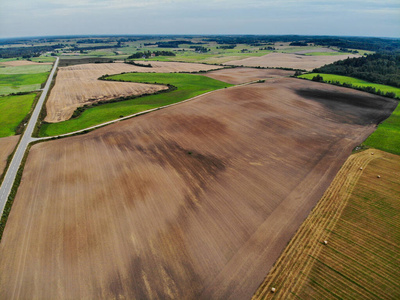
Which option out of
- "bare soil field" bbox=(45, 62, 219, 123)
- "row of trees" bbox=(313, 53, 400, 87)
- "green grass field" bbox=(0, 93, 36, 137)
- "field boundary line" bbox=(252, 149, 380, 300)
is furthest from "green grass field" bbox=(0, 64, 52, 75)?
"row of trees" bbox=(313, 53, 400, 87)

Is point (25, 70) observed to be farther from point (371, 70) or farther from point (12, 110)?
point (371, 70)

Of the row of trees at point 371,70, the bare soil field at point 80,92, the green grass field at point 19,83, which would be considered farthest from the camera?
the green grass field at point 19,83

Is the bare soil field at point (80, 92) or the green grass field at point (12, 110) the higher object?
the bare soil field at point (80, 92)

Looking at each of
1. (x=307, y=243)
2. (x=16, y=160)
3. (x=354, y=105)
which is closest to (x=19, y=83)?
(x=16, y=160)

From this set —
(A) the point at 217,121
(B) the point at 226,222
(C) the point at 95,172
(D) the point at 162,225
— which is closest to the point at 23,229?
(C) the point at 95,172

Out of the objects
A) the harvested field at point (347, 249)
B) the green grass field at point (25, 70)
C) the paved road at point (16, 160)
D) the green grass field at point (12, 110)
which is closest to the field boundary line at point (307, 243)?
the harvested field at point (347, 249)

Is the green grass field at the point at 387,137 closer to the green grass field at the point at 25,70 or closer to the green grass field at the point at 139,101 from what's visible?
the green grass field at the point at 139,101

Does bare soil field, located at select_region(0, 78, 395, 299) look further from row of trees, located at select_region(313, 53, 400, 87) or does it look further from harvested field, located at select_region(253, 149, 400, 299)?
row of trees, located at select_region(313, 53, 400, 87)

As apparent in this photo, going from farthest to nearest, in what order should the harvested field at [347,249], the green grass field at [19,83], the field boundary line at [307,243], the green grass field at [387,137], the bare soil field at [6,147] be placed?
the green grass field at [19,83] < the green grass field at [387,137] < the bare soil field at [6,147] < the field boundary line at [307,243] < the harvested field at [347,249]
